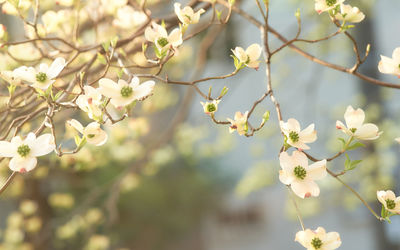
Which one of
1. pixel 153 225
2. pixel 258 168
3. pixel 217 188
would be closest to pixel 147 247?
pixel 153 225

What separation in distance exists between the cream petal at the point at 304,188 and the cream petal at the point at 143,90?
0.19 meters

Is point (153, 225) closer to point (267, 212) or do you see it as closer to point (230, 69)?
point (267, 212)

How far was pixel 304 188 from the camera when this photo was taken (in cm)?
51

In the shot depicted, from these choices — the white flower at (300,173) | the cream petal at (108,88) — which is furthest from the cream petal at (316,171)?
the cream petal at (108,88)

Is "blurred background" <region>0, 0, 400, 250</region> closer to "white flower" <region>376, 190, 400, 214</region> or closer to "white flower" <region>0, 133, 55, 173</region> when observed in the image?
"white flower" <region>0, 133, 55, 173</region>

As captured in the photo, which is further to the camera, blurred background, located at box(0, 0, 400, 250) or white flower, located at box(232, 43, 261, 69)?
blurred background, located at box(0, 0, 400, 250)

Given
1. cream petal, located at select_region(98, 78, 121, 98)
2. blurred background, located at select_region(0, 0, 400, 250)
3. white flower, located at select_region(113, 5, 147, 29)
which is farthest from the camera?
blurred background, located at select_region(0, 0, 400, 250)

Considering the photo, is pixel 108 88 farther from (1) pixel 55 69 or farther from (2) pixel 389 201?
(2) pixel 389 201

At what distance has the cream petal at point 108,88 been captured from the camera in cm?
47

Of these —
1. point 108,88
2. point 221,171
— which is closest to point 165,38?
point 108,88

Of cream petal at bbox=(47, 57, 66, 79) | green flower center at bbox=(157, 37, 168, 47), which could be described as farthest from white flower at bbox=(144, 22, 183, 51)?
cream petal at bbox=(47, 57, 66, 79)

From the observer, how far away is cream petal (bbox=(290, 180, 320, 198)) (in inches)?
19.8

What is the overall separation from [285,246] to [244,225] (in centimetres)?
46

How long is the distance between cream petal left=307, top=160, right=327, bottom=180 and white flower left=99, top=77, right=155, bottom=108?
0.20 metres
